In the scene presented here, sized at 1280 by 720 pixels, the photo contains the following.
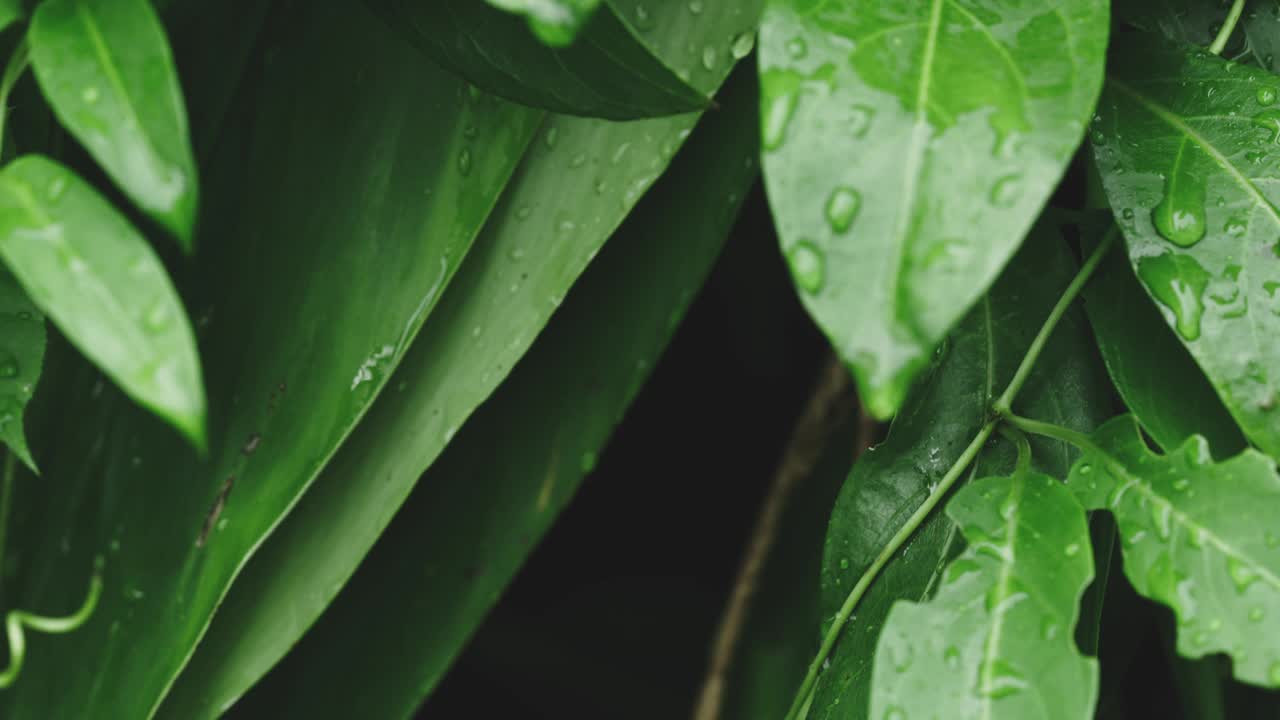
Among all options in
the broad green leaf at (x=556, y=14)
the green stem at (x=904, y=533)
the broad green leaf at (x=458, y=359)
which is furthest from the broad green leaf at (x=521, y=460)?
the broad green leaf at (x=556, y=14)

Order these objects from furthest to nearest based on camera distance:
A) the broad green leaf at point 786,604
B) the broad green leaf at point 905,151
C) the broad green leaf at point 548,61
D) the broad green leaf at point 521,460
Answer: the broad green leaf at point 786,604
the broad green leaf at point 521,460
the broad green leaf at point 548,61
the broad green leaf at point 905,151

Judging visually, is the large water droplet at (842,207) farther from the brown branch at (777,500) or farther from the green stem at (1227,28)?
the brown branch at (777,500)

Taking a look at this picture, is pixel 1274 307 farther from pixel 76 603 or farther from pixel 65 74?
pixel 76 603

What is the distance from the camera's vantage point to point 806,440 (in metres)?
0.93

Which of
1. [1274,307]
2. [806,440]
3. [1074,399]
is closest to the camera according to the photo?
[1274,307]

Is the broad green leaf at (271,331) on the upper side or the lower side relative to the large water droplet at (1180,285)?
lower

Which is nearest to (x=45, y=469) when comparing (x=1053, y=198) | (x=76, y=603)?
(x=76, y=603)

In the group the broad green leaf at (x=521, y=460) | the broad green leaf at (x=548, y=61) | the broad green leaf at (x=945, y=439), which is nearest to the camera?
the broad green leaf at (x=548, y=61)

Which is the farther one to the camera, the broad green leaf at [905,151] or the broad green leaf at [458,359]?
the broad green leaf at [458,359]

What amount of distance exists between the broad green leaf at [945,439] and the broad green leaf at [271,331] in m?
0.28

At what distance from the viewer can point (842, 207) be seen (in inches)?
13.8

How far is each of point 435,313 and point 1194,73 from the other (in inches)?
18.0

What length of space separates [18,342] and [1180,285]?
0.56 metres

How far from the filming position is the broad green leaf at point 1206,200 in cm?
47
